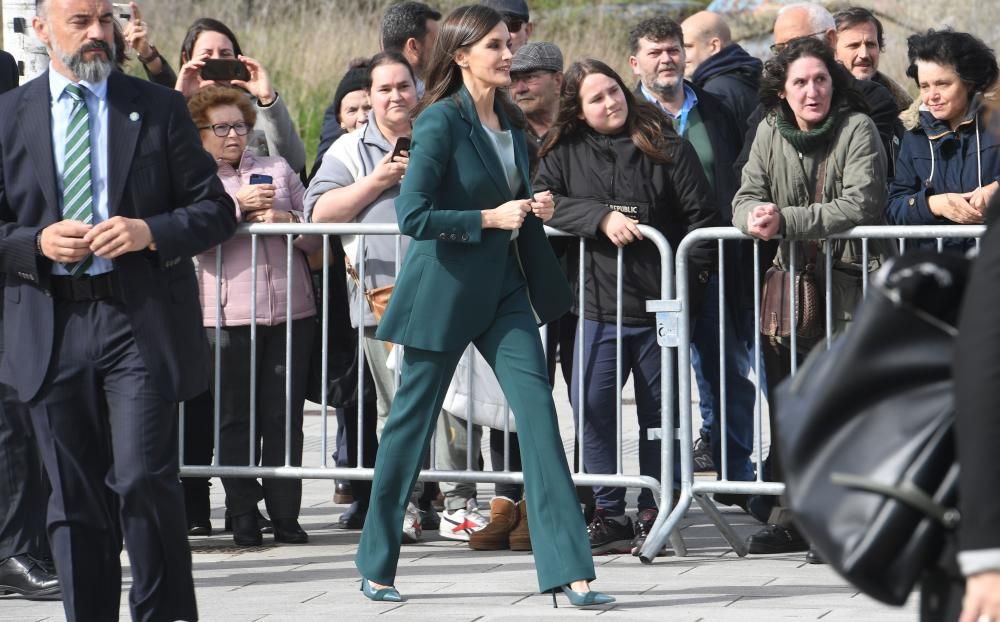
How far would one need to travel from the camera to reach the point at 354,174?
24.5 feet

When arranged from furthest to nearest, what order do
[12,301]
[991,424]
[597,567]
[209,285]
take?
[209,285] < [597,567] < [12,301] < [991,424]

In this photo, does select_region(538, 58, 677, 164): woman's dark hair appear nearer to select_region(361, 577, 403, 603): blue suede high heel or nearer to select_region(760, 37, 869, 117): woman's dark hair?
select_region(760, 37, 869, 117): woman's dark hair

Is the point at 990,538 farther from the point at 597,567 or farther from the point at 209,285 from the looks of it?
the point at 209,285

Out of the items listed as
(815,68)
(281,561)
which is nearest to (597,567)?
(281,561)

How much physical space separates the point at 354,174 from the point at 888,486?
5.19 meters

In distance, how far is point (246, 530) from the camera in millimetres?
7250

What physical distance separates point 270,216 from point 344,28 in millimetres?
14704

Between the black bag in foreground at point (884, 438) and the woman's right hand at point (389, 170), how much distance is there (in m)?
4.68

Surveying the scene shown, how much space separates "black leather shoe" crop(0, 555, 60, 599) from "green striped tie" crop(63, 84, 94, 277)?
5.65ft

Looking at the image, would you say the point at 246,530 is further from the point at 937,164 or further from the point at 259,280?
the point at 937,164

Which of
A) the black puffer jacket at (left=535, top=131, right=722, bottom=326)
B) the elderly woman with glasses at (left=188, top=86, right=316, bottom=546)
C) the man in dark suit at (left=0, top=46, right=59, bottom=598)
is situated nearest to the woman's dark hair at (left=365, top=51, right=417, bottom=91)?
the elderly woman with glasses at (left=188, top=86, right=316, bottom=546)

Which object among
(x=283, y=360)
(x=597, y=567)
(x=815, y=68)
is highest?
(x=815, y=68)

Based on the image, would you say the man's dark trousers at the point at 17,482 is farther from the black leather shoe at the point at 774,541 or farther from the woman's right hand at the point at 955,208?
the woman's right hand at the point at 955,208

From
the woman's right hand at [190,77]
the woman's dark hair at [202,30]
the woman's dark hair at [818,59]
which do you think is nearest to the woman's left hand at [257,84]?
the woman's right hand at [190,77]
